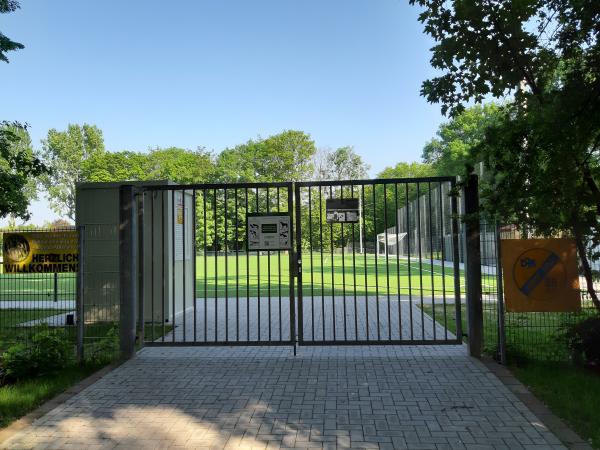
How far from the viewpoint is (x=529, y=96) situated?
5734 millimetres

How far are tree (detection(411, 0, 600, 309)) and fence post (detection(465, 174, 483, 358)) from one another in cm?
63

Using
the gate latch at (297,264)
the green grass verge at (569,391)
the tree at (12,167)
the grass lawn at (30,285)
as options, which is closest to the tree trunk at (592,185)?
the green grass verge at (569,391)

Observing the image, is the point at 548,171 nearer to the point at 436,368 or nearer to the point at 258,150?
the point at 436,368

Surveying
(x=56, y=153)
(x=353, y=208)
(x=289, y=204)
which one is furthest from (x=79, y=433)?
(x=56, y=153)

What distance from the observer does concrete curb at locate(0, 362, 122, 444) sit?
4.45 metres

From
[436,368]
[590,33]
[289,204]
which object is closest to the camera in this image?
[590,33]

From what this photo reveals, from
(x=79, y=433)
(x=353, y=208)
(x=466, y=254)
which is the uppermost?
(x=353, y=208)

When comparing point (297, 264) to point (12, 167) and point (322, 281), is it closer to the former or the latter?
point (322, 281)

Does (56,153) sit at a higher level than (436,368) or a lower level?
higher

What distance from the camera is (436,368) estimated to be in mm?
6387

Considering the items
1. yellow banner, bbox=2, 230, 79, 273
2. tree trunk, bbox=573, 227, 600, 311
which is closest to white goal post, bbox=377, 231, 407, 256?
tree trunk, bbox=573, 227, 600, 311

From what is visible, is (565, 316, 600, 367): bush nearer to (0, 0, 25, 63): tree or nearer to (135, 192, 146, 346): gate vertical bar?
(135, 192, 146, 346): gate vertical bar

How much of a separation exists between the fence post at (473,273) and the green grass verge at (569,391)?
68cm

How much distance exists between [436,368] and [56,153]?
69.2 meters
